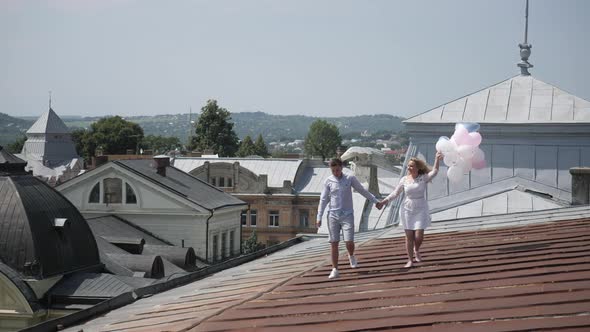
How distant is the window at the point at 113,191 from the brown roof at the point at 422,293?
108 ft

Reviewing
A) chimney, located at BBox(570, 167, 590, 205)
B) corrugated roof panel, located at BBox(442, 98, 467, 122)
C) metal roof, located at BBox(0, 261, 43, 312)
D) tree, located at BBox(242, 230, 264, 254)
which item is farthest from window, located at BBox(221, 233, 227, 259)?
chimney, located at BBox(570, 167, 590, 205)

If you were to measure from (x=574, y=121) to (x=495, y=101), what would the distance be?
225 centimetres

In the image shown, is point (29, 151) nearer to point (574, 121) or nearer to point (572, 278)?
point (574, 121)

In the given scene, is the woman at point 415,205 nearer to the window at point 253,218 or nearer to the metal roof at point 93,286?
the metal roof at point 93,286

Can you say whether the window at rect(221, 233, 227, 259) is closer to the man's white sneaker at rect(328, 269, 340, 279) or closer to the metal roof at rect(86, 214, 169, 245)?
the metal roof at rect(86, 214, 169, 245)

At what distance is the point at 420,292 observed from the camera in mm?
10227

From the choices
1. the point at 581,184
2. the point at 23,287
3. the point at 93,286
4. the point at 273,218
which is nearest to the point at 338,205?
the point at 581,184

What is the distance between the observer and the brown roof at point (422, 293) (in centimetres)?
877

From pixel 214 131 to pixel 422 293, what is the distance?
118m

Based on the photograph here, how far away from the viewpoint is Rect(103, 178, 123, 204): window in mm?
46969

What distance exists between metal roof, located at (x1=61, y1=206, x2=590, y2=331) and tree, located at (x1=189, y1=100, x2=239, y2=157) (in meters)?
111

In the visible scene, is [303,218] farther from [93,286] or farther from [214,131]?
[214,131]

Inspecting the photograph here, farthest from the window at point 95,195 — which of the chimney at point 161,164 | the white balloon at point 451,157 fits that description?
the white balloon at point 451,157

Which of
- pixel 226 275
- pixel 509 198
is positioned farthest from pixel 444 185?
pixel 226 275
